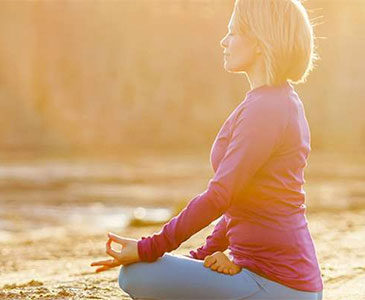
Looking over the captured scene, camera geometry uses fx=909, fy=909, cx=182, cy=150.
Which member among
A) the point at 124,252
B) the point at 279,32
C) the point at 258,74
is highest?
the point at 279,32

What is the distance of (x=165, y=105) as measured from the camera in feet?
153

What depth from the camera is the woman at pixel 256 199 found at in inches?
119

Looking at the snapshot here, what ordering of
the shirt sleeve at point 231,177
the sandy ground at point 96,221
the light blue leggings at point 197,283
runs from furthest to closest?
1. the sandy ground at point 96,221
2. the light blue leggings at point 197,283
3. the shirt sleeve at point 231,177

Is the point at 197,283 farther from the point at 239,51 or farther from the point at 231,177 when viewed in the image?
the point at 239,51

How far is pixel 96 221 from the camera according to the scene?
571 inches

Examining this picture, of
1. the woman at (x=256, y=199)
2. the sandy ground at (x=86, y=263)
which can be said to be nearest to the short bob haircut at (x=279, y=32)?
the woman at (x=256, y=199)

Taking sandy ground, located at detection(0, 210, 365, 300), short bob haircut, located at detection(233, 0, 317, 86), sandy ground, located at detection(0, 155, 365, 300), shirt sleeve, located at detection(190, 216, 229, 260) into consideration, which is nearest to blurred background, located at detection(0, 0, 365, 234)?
sandy ground, located at detection(0, 155, 365, 300)

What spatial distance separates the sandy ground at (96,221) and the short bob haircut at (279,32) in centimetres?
182

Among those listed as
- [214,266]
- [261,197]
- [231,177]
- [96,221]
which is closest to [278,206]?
[261,197]

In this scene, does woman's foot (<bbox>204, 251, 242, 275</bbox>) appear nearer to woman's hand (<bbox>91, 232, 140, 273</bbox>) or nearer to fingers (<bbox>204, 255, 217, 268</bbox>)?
fingers (<bbox>204, 255, 217, 268</bbox>)

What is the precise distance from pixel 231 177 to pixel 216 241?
470 millimetres

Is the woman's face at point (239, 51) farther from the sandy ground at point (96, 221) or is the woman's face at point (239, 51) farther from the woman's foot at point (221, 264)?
the sandy ground at point (96, 221)

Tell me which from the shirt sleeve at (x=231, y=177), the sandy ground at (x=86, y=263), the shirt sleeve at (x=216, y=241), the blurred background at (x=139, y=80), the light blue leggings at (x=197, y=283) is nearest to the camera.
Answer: the shirt sleeve at (x=231, y=177)

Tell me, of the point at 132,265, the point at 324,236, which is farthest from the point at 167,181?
the point at 132,265
